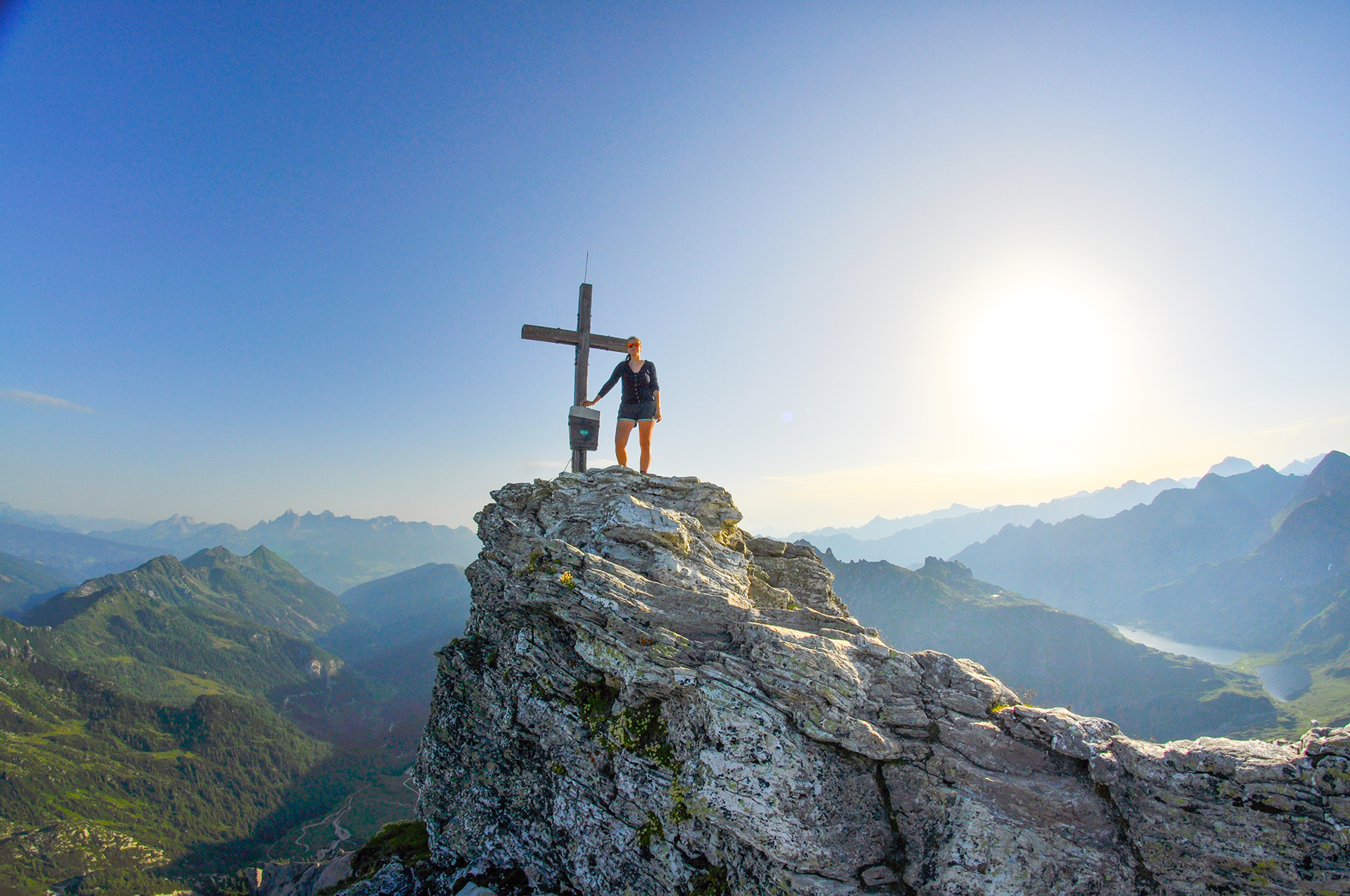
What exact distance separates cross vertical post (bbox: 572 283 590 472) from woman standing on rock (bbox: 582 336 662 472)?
139cm

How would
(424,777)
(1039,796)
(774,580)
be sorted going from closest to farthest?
(1039,796) < (424,777) < (774,580)

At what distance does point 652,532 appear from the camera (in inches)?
645

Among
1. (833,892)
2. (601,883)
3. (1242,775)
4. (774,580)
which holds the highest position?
(774,580)

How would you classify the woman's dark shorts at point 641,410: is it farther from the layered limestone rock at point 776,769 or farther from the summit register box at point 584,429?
the layered limestone rock at point 776,769

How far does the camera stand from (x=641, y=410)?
19750 mm

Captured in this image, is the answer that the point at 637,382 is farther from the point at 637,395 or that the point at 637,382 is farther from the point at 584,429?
the point at 584,429

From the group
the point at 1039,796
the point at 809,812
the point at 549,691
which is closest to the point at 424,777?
the point at 549,691

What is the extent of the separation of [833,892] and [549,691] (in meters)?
7.95

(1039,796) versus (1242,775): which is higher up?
(1242,775)

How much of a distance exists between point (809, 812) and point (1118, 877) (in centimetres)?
535

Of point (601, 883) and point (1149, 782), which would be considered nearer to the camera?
point (1149, 782)

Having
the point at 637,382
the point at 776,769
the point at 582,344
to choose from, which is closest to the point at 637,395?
the point at 637,382

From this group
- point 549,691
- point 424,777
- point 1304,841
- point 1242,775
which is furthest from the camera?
point 424,777

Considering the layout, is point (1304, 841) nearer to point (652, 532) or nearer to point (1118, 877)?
point (1118, 877)
